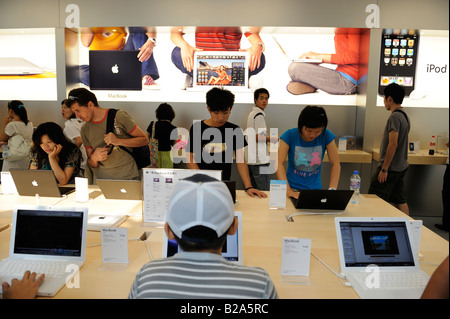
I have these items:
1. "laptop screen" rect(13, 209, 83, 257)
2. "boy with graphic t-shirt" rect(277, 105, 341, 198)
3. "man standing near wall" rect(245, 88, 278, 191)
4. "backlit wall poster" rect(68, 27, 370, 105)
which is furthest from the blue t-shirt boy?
"backlit wall poster" rect(68, 27, 370, 105)

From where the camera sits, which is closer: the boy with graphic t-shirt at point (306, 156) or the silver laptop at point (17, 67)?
the boy with graphic t-shirt at point (306, 156)

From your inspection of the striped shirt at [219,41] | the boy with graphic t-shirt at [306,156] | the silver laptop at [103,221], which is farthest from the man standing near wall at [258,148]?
the silver laptop at [103,221]

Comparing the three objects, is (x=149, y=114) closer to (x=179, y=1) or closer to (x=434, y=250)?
(x=179, y=1)

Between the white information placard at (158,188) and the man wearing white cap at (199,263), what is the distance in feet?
3.17

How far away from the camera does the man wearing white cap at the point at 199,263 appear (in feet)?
3.12

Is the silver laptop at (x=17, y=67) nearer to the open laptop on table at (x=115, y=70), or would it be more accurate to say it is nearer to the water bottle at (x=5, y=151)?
the open laptop on table at (x=115, y=70)

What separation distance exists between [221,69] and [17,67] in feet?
10.7

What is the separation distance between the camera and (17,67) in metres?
5.36

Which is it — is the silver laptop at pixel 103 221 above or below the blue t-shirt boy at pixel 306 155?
below

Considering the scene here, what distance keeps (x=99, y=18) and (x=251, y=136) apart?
2.66 meters

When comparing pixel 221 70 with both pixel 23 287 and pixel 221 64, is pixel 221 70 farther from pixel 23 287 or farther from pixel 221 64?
pixel 23 287

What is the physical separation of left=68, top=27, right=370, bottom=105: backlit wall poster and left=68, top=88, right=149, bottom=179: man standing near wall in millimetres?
2384

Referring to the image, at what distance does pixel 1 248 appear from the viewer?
1.80 meters

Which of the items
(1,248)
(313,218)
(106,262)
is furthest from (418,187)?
(1,248)
